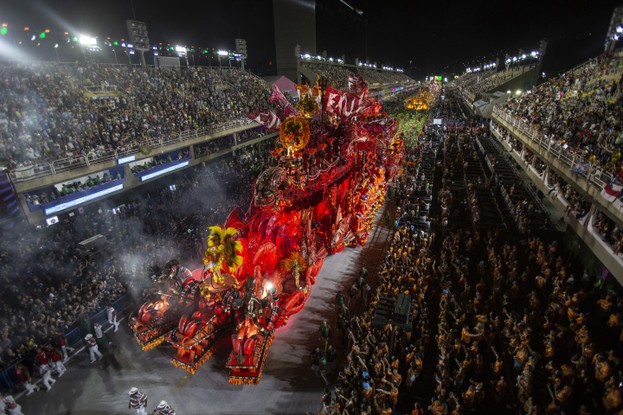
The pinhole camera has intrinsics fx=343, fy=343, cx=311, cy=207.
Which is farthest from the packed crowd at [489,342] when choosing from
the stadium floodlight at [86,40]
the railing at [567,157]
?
the stadium floodlight at [86,40]

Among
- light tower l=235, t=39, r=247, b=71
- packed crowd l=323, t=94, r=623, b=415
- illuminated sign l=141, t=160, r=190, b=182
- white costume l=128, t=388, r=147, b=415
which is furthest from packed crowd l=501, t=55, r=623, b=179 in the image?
light tower l=235, t=39, r=247, b=71

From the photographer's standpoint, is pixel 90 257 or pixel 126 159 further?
pixel 126 159

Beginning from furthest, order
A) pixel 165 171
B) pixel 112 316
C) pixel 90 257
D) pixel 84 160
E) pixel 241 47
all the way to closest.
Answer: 1. pixel 241 47
2. pixel 165 171
3. pixel 84 160
4. pixel 90 257
5. pixel 112 316

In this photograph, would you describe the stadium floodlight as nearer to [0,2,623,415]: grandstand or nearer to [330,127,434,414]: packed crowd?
[0,2,623,415]: grandstand

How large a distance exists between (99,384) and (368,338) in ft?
24.6

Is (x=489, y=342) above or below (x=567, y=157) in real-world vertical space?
below

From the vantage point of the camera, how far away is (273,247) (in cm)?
1151

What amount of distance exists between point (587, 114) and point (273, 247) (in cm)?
1921

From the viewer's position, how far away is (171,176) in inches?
895

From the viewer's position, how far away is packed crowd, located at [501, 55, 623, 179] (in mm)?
14320

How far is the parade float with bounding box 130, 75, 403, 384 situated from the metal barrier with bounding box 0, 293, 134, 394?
51.1 inches

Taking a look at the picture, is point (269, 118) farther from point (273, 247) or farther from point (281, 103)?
point (273, 247)

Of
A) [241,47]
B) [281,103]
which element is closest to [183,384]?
[281,103]

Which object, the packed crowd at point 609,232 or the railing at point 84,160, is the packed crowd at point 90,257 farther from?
the packed crowd at point 609,232
